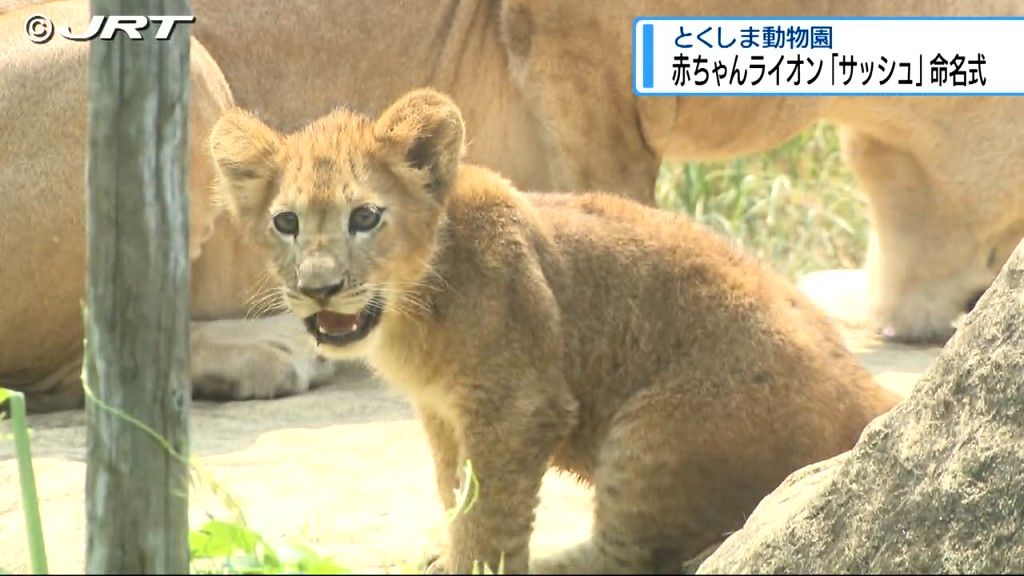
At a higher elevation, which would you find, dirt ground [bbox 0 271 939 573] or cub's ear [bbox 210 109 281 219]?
cub's ear [bbox 210 109 281 219]

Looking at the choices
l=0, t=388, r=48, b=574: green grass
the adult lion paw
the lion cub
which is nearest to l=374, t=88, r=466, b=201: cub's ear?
the lion cub

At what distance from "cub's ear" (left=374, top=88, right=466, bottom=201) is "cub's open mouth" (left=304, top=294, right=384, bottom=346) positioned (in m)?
0.37

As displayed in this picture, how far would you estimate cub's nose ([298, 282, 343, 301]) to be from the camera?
169 inches

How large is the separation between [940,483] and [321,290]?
1.49 m

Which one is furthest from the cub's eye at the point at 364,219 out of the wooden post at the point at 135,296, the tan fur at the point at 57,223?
the tan fur at the point at 57,223

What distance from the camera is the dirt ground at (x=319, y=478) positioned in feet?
16.4

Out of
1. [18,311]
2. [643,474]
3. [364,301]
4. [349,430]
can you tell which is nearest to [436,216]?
[364,301]

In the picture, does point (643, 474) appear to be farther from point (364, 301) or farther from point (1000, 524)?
point (1000, 524)

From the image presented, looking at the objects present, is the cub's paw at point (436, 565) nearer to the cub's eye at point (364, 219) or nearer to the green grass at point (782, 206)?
the cub's eye at point (364, 219)

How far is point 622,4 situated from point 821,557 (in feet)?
12.1

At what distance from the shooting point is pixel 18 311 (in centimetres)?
647

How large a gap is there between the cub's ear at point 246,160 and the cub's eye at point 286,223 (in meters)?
0.17

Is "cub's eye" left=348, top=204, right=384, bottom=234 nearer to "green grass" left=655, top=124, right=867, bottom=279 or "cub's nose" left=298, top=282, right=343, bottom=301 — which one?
"cub's nose" left=298, top=282, right=343, bottom=301

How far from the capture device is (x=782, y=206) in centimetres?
1077
